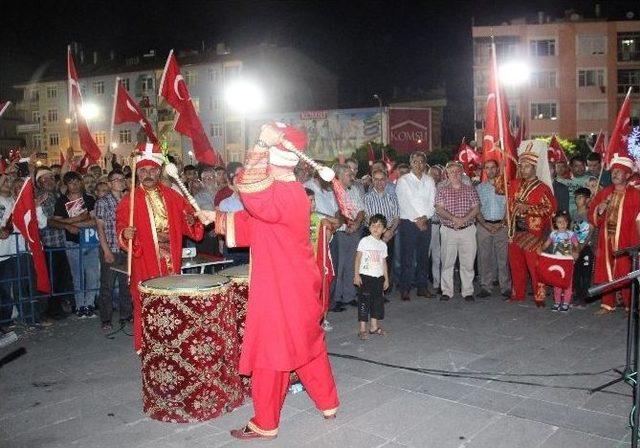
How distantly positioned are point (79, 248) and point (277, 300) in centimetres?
545

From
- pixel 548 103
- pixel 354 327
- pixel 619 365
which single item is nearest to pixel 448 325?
pixel 354 327

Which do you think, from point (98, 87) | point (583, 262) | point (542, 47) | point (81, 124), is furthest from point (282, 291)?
point (98, 87)

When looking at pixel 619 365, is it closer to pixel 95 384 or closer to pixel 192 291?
pixel 192 291

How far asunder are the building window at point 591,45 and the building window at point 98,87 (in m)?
46.9

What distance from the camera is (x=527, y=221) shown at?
9.14 meters

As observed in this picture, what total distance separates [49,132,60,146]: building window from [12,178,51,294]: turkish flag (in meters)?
68.4

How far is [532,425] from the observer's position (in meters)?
4.70

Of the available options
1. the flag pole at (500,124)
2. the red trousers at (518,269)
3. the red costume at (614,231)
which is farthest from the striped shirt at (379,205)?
the red costume at (614,231)

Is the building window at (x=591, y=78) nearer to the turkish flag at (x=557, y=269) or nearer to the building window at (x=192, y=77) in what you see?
the building window at (x=192, y=77)

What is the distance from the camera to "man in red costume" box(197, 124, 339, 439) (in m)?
4.45

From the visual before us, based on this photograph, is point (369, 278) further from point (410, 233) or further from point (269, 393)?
point (269, 393)

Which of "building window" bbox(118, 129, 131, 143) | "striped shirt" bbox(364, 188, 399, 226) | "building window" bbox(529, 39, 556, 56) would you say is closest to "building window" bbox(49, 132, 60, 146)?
"building window" bbox(118, 129, 131, 143)

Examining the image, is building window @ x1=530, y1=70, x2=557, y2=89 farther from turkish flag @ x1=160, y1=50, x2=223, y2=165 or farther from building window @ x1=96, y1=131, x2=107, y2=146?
turkish flag @ x1=160, y1=50, x2=223, y2=165

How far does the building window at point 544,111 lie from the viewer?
5697cm
